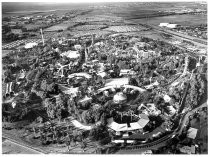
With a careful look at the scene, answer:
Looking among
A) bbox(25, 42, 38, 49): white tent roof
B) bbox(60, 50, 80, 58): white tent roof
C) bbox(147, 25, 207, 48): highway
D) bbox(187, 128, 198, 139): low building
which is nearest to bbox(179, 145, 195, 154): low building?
bbox(187, 128, 198, 139): low building

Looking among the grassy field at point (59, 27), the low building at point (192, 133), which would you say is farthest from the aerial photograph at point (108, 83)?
the grassy field at point (59, 27)

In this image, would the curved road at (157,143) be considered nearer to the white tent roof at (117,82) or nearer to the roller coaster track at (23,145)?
the roller coaster track at (23,145)

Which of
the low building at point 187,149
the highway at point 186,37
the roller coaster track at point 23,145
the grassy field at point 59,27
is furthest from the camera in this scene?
the grassy field at point 59,27

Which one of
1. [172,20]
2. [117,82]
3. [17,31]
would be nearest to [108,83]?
[117,82]

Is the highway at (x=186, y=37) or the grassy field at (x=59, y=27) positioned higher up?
the grassy field at (x=59, y=27)

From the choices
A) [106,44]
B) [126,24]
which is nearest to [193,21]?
[126,24]

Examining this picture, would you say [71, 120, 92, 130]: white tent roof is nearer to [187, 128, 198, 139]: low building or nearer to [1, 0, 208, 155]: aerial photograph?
[1, 0, 208, 155]: aerial photograph

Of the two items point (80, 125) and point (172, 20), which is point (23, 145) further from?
point (172, 20)

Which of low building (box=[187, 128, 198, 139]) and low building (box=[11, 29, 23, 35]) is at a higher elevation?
low building (box=[11, 29, 23, 35])
